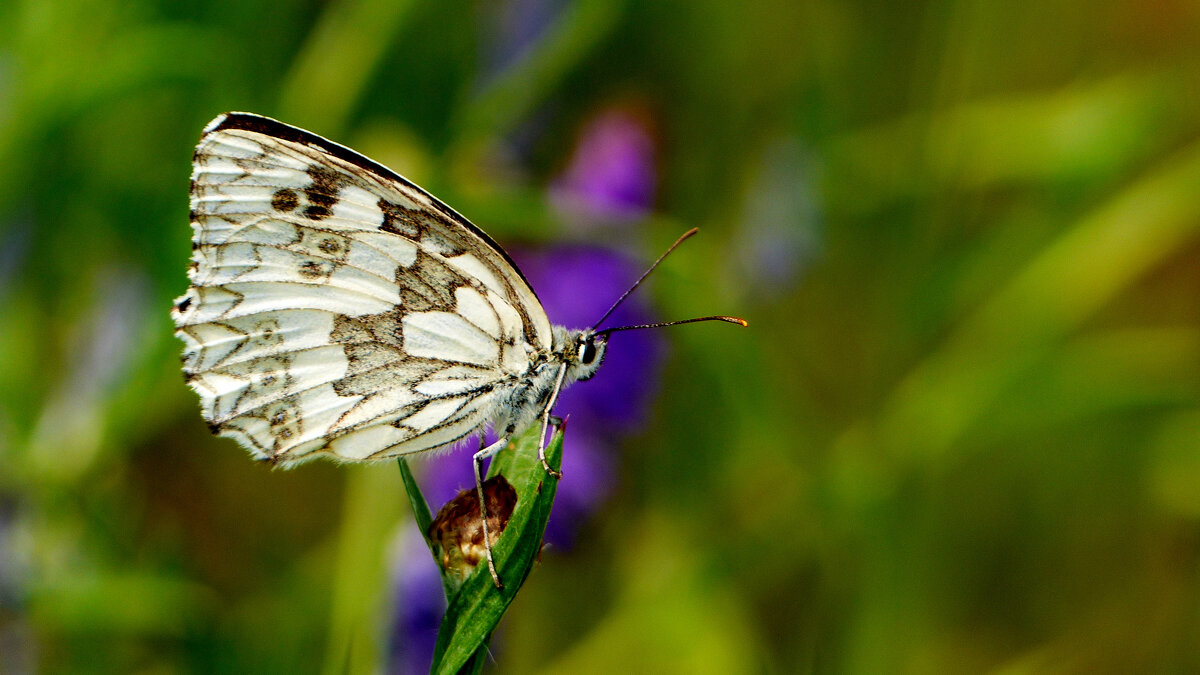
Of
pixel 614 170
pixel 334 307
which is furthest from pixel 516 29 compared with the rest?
pixel 334 307

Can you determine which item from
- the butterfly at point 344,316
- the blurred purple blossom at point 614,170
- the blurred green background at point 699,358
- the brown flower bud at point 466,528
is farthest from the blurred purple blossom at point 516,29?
the brown flower bud at point 466,528

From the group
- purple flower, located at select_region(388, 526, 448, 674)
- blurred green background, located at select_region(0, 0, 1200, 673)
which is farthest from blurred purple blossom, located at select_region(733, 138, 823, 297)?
purple flower, located at select_region(388, 526, 448, 674)

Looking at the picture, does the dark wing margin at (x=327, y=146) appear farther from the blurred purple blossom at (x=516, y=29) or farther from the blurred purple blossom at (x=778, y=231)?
the blurred purple blossom at (x=778, y=231)

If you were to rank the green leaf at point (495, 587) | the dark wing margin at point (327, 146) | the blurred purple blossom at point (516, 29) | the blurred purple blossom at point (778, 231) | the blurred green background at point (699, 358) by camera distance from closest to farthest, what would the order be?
the green leaf at point (495, 587) → the dark wing margin at point (327, 146) → the blurred green background at point (699, 358) → the blurred purple blossom at point (516, 29) → the blurred purple blossom at point (778, 231)

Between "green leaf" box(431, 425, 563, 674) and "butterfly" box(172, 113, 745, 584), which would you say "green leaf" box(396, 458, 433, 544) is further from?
"butterfly" box(172, 113, 745, 584)

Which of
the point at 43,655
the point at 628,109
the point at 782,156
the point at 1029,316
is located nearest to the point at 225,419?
the point at 43,655

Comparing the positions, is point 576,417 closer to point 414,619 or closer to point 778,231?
point 414,619
